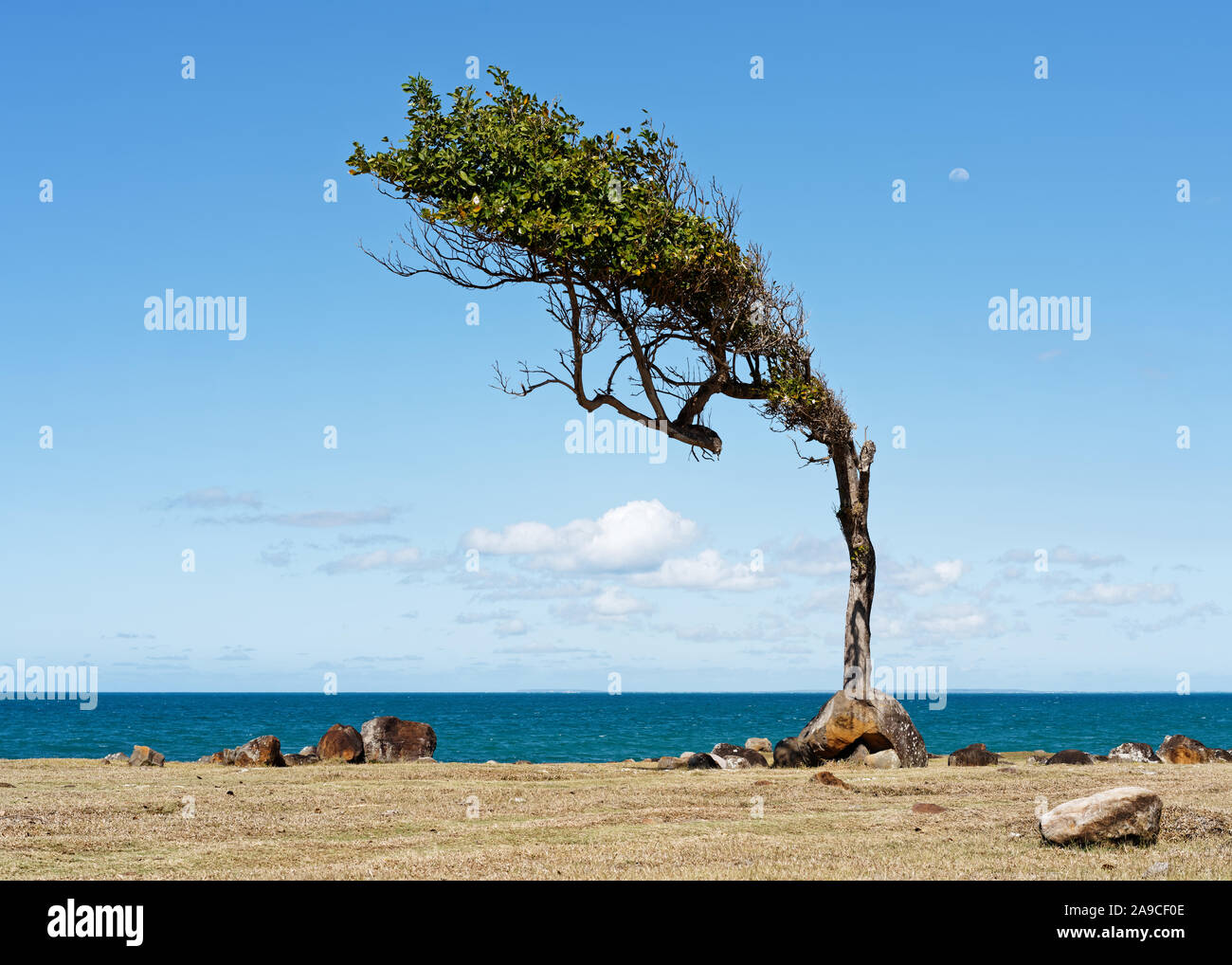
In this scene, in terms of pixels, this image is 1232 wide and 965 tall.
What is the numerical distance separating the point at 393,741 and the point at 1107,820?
25.0 m

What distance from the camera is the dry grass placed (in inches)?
Answer: 480

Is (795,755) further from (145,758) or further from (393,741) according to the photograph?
(145,758)

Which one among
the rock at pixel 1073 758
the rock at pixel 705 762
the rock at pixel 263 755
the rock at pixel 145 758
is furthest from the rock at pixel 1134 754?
the rock at pixel 145 758

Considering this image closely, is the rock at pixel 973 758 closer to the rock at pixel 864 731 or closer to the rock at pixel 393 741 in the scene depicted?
the rock at pixel 864 731

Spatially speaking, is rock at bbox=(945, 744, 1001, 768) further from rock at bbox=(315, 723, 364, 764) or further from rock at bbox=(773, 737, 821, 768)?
rock at bbox=(315, 723, 364, 764)

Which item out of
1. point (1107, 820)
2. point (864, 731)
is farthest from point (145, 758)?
point (1107, 820)

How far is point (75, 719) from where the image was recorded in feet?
441

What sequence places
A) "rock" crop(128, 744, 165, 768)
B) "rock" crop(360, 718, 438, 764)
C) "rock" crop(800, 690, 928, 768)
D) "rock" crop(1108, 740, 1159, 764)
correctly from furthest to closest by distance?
"rock" crop(1108, 740, 1159, 764) → "rock" crop(360, 718, 438, 764) → "rock" crop(128, 744, 165, 768) → "rock" crop(800, 690, 928, 768)

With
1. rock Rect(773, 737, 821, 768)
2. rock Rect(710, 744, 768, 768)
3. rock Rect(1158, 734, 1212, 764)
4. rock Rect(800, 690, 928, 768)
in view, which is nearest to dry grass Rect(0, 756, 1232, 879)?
rock Rect(800, 690, 928, 768)

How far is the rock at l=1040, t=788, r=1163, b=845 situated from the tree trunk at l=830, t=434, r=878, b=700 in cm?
1690

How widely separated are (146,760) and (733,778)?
1705 centimetres

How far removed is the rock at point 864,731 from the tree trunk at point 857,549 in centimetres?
208

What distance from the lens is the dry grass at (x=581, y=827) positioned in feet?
40.0

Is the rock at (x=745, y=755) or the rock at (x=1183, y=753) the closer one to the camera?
the rock at (x=745, y=755)
